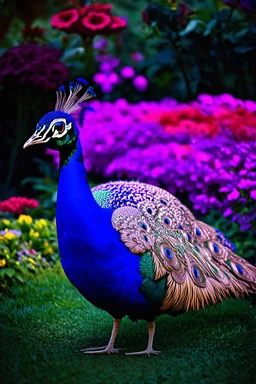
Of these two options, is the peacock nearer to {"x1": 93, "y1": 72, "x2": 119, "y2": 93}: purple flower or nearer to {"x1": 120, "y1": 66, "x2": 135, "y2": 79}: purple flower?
{"x1": 93, "y1": 72, "x2": 119, "y2": 93}: purple flower

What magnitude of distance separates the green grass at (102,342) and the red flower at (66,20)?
2.49 meters

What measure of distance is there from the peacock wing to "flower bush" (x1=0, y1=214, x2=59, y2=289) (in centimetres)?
125

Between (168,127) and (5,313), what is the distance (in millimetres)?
2287

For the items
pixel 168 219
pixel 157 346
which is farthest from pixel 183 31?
pixel 157 346

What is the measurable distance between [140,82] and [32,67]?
1225 millimetres

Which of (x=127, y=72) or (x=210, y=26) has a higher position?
(x=210, y=26)

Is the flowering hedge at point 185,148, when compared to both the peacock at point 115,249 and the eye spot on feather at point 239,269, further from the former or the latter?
the peacock at point 115,249

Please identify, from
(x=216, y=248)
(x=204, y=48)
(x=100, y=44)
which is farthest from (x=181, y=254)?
(x=100, y=44)

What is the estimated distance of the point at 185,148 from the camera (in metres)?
5.33

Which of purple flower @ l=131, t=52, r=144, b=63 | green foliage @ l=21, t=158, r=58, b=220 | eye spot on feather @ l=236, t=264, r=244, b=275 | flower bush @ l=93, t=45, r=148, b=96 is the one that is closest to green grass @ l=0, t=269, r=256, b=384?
eye spot on feather @ l=236, t=264, r=244, b=275

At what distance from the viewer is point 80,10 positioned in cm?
642

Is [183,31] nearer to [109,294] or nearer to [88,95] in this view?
[88,95]

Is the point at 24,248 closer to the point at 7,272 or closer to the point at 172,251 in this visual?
the point at 7,272

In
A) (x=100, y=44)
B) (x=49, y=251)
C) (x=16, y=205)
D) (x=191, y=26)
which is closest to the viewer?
(x=49, y=251)
